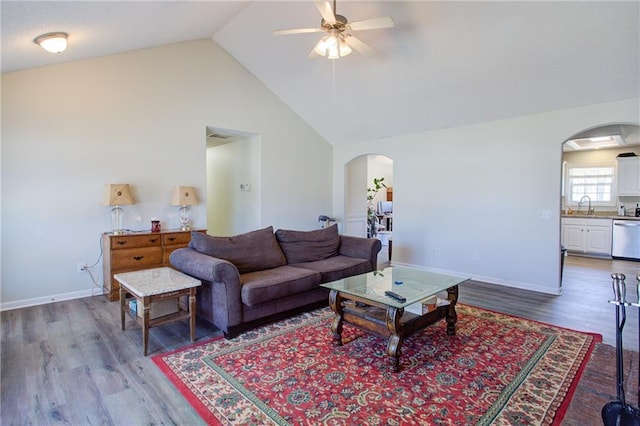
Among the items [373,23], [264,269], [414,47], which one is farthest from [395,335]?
[414,47]

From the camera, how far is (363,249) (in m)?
4.50

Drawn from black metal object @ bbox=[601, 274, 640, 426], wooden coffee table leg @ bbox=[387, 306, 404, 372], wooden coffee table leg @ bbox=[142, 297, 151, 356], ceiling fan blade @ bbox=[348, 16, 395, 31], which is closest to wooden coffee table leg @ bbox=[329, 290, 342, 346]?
wooden coffee table leg @ bbox=[387, 306, 404, 372]

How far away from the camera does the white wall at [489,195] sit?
4.48m

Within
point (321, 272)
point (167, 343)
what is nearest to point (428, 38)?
point (321, 272)

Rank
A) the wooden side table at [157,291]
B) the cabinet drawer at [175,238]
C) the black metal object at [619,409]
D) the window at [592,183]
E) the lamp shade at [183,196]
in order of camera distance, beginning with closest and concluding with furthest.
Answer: the black metal object at [619,409] < the wooden side table at [157,291] < the cabinet drawer at [175,238] < the lamp shade at [183,196] < the window at [592,183]

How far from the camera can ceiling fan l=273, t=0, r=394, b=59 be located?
283 cm

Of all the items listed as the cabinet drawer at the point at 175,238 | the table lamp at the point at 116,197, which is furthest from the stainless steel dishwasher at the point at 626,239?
the table lamp at the point at 116,197

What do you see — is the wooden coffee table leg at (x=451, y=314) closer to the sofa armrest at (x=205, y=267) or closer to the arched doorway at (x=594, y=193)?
the sofa armrest at (x=205, y=267)

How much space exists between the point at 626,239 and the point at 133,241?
9.18 meters

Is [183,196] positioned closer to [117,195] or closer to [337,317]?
[117,195]

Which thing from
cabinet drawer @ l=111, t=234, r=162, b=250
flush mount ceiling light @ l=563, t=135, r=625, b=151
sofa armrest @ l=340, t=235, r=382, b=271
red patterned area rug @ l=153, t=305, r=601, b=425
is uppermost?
flush mount ceiling light @ l=563, t=135, r=625, b=151

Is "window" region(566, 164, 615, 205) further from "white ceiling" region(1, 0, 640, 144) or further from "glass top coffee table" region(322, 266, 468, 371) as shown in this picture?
"glass top coffee table" region(322, 266, 468, 371)

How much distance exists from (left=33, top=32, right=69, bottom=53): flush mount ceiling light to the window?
1016cm

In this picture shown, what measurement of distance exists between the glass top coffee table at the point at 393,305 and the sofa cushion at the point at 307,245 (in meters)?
1.15
